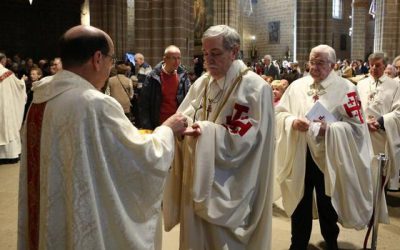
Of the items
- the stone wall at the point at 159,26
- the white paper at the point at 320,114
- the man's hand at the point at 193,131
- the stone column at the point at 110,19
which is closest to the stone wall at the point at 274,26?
the stone column at the point at 110,19

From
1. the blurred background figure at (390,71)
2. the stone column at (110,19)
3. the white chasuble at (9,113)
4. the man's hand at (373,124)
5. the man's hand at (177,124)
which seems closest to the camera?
the man's hand at (177,124)

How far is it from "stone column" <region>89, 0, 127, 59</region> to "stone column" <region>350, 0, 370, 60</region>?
18.5m

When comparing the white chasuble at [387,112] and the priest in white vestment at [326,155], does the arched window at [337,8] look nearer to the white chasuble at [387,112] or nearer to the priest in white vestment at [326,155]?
the white chasuble at [387,112]

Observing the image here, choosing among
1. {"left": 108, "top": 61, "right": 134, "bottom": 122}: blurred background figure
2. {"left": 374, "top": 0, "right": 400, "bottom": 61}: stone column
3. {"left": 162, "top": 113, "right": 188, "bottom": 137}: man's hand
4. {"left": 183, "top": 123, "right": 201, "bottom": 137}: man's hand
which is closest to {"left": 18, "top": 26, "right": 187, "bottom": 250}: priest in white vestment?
{"left": 162, "top": 113, "right": 188, "bottom": 137}: man's hand

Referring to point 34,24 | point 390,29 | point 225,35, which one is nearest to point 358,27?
point 390,29

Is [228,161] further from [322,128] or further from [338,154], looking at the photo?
[338,154]

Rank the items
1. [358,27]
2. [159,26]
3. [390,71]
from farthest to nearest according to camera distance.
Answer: [358,27]
[159,26]
[390,71]

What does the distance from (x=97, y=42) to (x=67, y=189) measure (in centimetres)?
69

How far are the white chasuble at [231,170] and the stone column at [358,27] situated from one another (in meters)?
28.3

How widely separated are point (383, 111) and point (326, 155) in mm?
2085

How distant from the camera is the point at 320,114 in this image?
12.2 ft

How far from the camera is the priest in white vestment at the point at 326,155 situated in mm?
3715

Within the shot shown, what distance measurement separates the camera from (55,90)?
212cm

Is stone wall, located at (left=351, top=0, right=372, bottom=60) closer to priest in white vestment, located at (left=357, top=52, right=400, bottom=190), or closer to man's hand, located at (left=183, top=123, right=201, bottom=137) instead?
priest in white vestment, located at (left=357, top=52, right=400, bottom=190)
